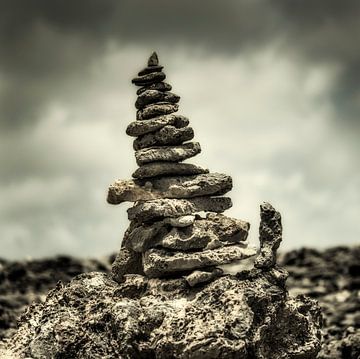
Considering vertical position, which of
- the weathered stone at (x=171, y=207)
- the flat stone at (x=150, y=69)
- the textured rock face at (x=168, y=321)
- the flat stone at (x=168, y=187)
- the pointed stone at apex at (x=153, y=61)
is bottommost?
the textured rock face at (x=168, y=321)

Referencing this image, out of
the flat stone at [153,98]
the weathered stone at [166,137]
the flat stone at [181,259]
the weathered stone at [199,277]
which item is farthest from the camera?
the flat stone at [153,98]

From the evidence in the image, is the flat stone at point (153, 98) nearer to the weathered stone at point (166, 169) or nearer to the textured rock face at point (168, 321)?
the weathered stone at point (166, 169)

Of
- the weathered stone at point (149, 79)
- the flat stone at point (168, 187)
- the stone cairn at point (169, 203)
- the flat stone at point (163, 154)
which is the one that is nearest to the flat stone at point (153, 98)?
the stone cairn at point (169, 203)

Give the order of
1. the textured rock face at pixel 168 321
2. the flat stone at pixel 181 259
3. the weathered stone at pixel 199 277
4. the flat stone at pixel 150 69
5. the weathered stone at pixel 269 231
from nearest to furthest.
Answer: the textured rock face at pixel 168 321, the weathered stone at pixel 199 277, the flat stone at pixel 181 259, the weathered stone at pixel 269 231, the flat stone at pixel 150 69

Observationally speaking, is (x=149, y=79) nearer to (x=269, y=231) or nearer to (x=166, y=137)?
(x=166, y=137)

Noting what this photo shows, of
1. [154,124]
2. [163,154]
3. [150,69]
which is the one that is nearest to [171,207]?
[163,154]

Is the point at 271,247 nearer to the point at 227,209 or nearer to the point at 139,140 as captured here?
the point at 227,209
